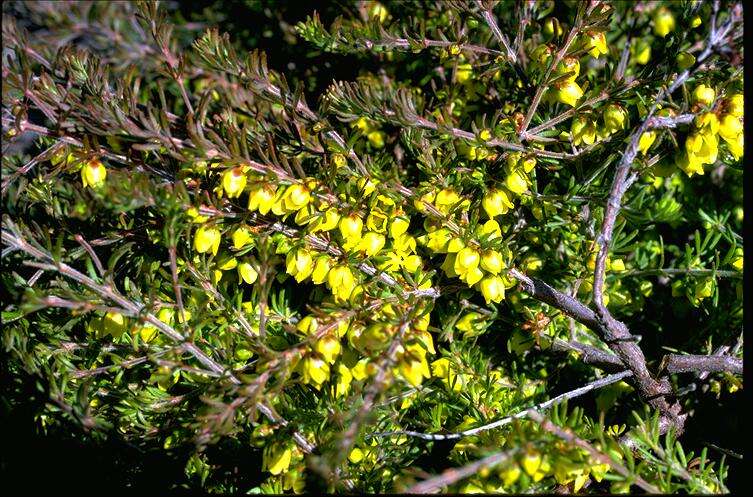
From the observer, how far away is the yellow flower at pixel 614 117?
1.45 m

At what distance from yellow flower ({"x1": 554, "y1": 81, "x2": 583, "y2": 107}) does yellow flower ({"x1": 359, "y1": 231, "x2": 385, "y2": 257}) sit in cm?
54

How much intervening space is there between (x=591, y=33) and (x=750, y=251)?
2.04 ft

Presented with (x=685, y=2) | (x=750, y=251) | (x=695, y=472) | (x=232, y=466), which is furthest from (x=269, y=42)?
(x=695, y=472)

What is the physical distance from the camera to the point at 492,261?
135 centimetres

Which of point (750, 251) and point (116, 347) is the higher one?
point (750, 251)

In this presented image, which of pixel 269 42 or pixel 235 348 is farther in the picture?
pixel 269 42

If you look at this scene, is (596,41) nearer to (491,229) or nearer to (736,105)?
(736,105)

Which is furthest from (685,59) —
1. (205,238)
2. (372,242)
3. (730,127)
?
(205,238)

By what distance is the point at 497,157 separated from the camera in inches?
59.1

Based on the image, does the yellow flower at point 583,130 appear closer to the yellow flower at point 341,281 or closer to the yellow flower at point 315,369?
the yellow flower at point 341,281

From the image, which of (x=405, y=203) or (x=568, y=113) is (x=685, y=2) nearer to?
(x=568, y=113)

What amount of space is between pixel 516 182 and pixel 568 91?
0.84 ft

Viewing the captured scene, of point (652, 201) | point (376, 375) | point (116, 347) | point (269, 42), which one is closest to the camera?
point (376, 375)

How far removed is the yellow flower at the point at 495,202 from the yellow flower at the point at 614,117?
0.29 meters
